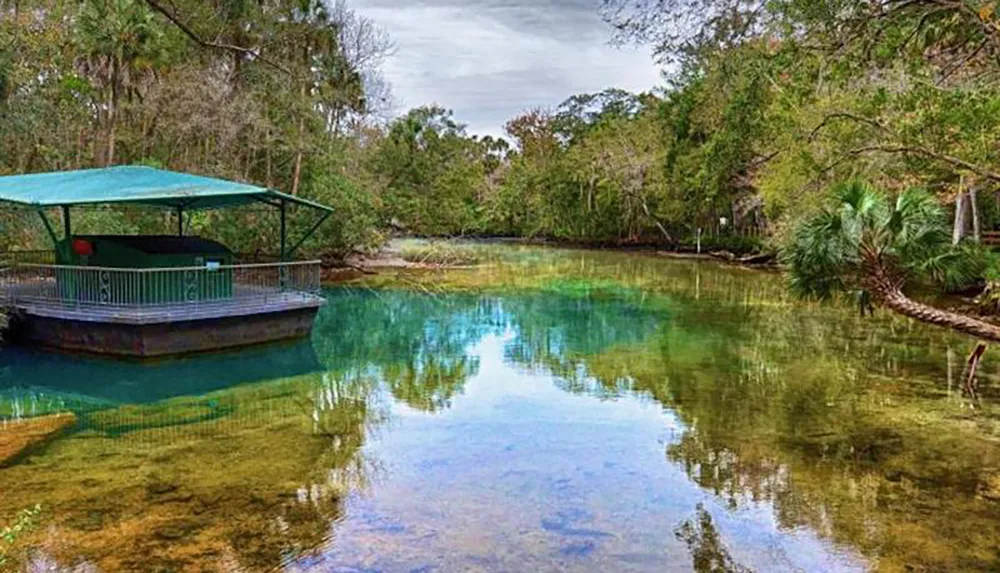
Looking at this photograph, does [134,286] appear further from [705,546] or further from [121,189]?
[705,546]

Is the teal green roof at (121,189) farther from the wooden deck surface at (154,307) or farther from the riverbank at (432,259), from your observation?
the riverbank at (432,259)

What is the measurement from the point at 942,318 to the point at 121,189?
13.1 meters

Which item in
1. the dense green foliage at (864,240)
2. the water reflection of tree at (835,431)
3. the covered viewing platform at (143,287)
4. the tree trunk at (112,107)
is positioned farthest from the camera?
the tree trunk at (112,107)

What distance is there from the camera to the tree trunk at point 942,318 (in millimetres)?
4789

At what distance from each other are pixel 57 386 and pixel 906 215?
1145cm

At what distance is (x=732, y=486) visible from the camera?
24.1 feet

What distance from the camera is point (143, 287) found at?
12867mm

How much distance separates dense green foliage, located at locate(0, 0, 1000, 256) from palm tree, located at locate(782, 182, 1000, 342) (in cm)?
50

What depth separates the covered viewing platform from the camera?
12953 mm

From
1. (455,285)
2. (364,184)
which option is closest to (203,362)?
(455,285)

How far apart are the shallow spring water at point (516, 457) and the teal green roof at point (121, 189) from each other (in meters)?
2.76

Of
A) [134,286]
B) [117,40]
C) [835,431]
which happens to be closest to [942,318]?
[835,431]

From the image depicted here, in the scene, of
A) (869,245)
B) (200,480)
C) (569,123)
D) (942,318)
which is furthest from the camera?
(569,123)

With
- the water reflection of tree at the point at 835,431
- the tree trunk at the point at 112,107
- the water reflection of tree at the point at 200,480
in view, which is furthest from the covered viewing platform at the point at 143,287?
the tree trunk at the point at 112,107
